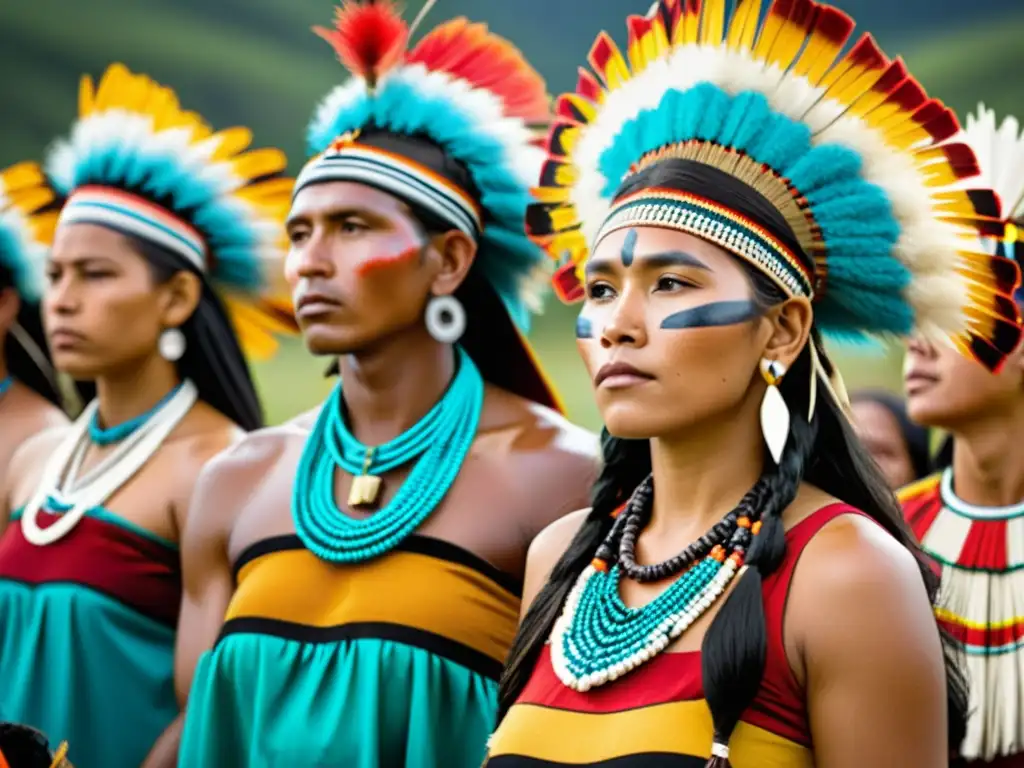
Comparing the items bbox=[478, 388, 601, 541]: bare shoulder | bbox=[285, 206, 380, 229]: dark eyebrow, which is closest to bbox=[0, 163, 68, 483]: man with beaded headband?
bbox=[285, 206, 380, 229]: dark eyebrow

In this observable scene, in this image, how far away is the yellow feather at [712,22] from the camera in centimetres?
257

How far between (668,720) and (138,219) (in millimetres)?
2627

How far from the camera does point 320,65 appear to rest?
685cm

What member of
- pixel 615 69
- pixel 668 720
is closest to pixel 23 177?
pixel 615 69

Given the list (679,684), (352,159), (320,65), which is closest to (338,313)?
(352,159)

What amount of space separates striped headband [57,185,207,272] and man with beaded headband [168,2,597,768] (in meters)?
0.79

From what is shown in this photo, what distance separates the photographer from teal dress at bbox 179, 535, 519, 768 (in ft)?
9.91

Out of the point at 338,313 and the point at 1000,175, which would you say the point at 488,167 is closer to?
the point at 338,313

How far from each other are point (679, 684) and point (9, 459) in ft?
10.3

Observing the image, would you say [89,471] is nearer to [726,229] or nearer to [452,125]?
Answer: [452,125]

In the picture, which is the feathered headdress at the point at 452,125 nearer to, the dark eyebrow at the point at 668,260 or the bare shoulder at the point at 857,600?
the dark eyebrow at the point at 668,260

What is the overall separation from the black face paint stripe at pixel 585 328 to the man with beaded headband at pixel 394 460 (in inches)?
29.5

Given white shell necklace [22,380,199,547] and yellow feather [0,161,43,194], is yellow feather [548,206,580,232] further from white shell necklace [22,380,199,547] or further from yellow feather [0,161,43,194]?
yellow feather [0,161,43,194]

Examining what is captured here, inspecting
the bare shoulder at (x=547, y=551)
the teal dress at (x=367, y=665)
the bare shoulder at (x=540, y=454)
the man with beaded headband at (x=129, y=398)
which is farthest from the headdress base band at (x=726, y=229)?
the man with beaded headband at (x=129, y=398)
